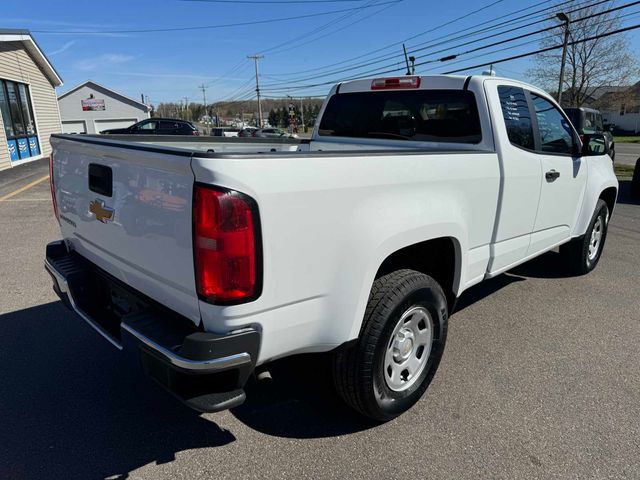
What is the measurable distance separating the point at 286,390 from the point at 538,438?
1.50m

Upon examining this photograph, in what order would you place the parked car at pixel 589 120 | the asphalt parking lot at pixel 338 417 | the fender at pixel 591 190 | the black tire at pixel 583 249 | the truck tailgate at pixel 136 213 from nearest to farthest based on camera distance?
the truck tailgate at pixel 136 213 < the asphalt parking lot at pixel 338 417 < the fender at pixel 591 190 < the black tire at pixel 583 249 < the parked car at pixel 589 120

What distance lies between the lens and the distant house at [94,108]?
50.0 metres

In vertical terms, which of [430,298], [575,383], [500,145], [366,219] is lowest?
[575,383]

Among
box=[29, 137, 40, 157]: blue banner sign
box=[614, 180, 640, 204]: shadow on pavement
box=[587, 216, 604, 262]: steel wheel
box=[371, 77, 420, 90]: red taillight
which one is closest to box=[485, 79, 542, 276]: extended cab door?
box=[371, 77, 420, 90]: red taillight

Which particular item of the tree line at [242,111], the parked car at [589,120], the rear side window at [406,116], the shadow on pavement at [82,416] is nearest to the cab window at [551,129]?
the rear side window at [406,116]

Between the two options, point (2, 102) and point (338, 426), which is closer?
point (338, 426)

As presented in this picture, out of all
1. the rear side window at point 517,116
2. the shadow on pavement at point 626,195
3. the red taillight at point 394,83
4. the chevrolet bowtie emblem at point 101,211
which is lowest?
the shadow on pavement at point 626,195

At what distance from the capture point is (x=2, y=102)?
15.1 metres

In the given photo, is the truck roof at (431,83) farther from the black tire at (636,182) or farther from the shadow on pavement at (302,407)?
the black tire at (636,182)

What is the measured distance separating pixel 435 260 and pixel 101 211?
6.59ft

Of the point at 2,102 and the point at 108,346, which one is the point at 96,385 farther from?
the point at 2,102

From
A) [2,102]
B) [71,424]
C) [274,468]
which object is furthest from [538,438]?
[2,102]

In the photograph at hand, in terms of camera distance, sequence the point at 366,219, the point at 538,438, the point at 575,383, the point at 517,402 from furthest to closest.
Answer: the point at 575,383, the point at 517,402, the point at 538,438, the point at 366,219

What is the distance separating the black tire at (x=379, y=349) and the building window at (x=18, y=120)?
16504 mm
